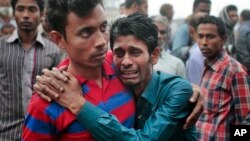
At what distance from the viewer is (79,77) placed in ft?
6.70

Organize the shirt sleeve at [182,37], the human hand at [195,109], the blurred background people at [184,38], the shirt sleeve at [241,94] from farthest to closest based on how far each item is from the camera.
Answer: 1. the shirt sleeve at [182,37]
2. the blurred background people at [184,38]
3. the shirt sleeve at [241,94]
4. the human hand at [195,109]

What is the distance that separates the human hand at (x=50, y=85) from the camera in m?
1.91

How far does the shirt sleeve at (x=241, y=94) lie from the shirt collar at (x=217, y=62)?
24 centimetres

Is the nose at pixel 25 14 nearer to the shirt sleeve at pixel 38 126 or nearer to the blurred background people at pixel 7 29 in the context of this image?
the shirt sleeve at pixel 38 126

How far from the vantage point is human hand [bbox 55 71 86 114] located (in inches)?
74.7

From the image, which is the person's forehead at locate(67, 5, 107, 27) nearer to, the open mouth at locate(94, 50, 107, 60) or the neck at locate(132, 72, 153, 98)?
the open mouth at locate(94, 50, 107, 60)

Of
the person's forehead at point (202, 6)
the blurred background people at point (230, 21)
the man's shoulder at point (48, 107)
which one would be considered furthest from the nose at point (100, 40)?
the blurred background people at point (230, 21)

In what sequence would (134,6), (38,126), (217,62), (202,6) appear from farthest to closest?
(202,6), (134,6), (217,62), (38,126)

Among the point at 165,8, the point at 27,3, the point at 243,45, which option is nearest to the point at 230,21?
the point at 243,45

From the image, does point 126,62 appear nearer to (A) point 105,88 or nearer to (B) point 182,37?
(A) point 105,88

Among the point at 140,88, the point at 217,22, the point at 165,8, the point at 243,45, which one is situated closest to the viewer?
the point at 140,88

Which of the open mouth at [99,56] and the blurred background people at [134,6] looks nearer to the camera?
the open mouth at [99,56]

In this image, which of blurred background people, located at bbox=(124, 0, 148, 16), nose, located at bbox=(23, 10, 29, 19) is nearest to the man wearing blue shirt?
nose, located at bbox=(23, 10, 29, 19)

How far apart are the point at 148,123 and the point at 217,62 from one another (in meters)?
2.36
